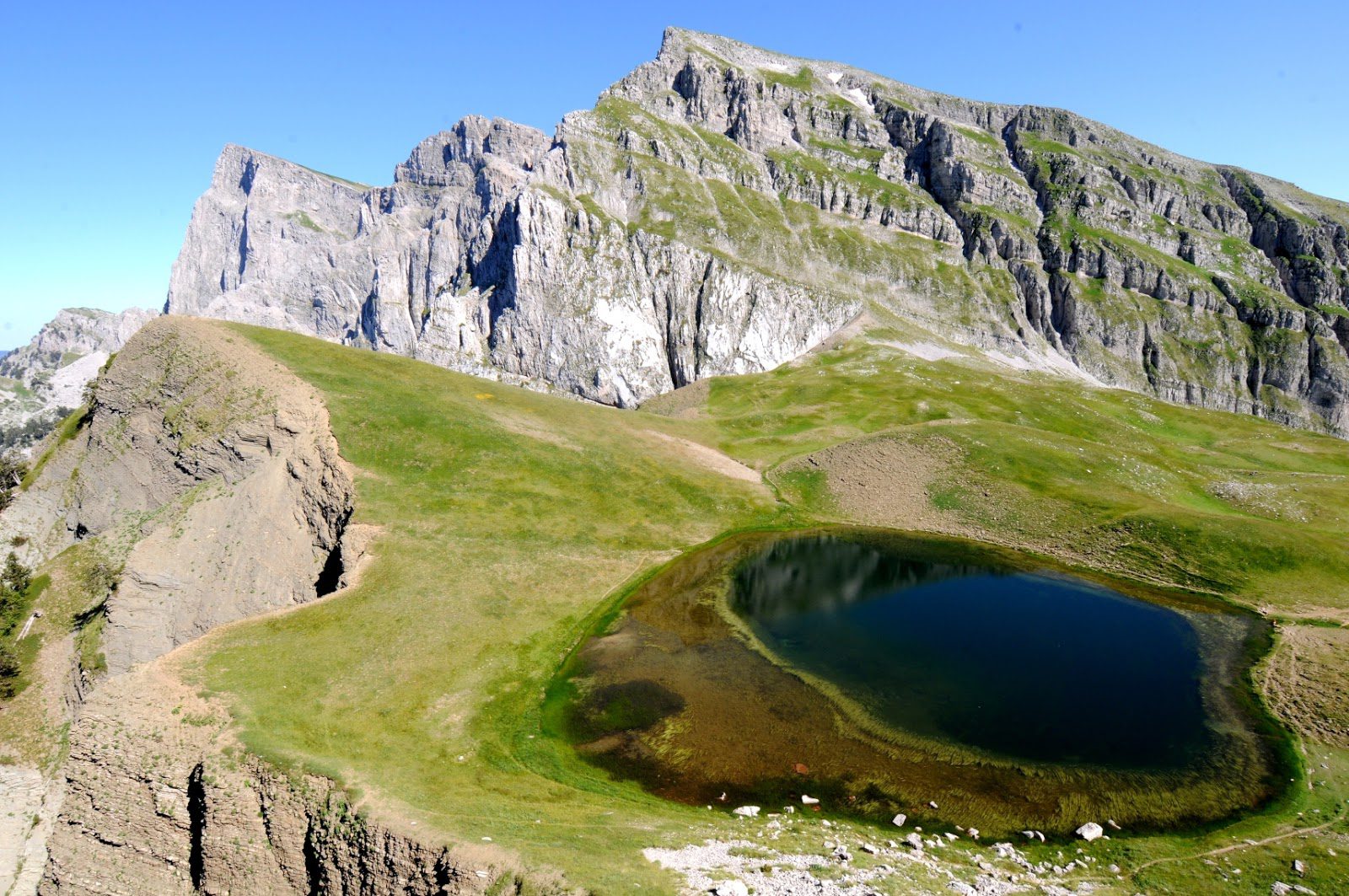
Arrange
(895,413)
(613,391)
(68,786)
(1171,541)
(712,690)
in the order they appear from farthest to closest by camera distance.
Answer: (613,391), (895,413), (1171,541), (712,690), (68,786)

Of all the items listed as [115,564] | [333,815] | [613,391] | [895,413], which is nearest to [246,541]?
[115,564]

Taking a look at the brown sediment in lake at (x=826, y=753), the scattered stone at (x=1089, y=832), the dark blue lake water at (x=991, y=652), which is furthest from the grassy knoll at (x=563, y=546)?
the dark blue lake water at (x=991, y=652)

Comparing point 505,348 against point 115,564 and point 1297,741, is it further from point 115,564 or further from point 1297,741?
point 1297,741

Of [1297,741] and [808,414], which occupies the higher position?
[808,414]

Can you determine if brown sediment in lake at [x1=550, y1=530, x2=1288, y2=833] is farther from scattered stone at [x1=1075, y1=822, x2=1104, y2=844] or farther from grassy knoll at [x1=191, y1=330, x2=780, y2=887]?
grassy knoll at [x1=191, y1=330, x2=780, y2=887]

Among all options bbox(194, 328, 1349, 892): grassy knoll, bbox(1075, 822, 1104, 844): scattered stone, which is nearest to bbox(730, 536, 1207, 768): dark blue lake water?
bbox(1075, 822, 1104, 844): scattered stone

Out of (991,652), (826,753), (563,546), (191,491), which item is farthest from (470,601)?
(991,652)

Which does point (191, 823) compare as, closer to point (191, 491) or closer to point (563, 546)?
point (563, 546)
